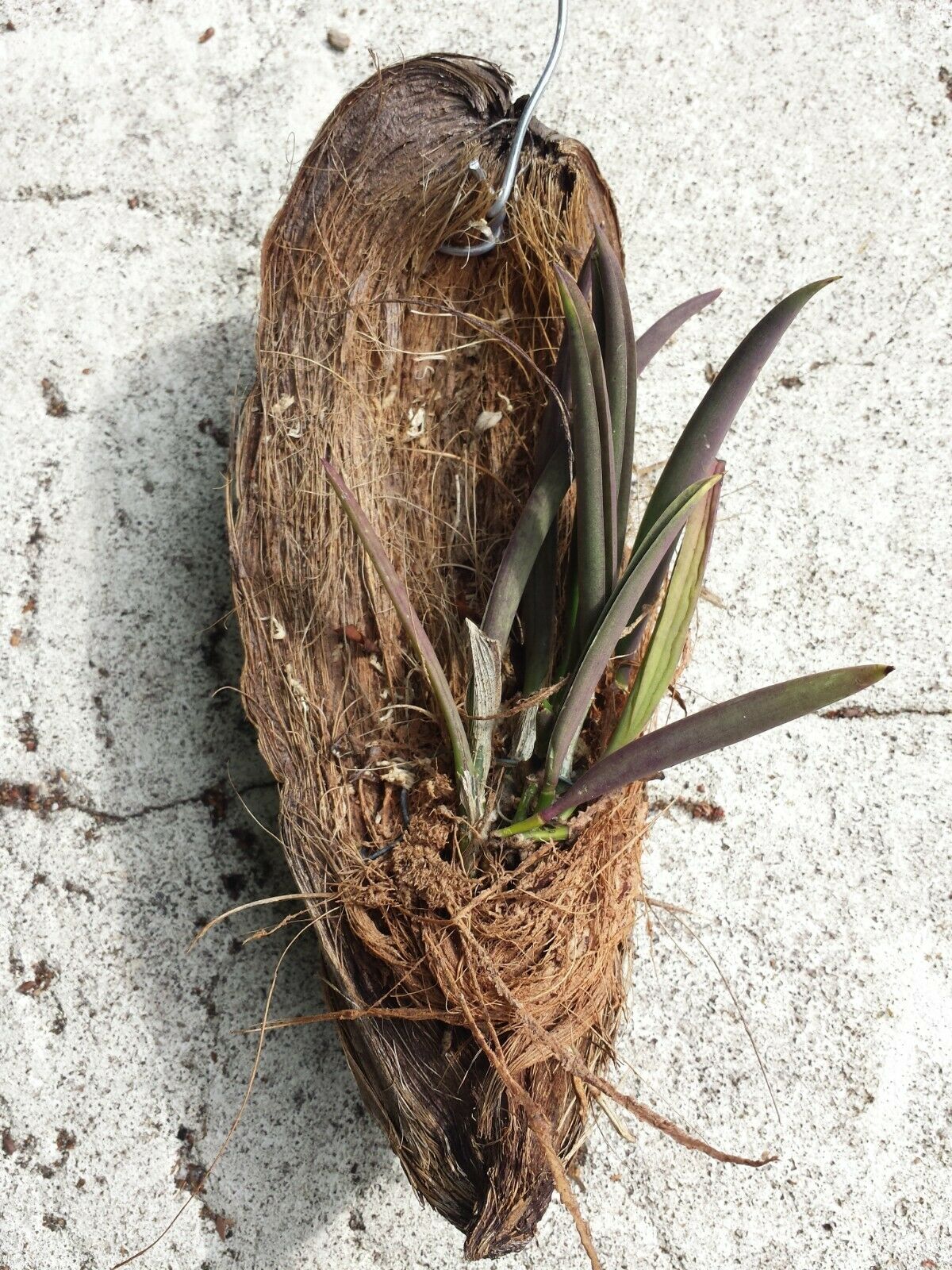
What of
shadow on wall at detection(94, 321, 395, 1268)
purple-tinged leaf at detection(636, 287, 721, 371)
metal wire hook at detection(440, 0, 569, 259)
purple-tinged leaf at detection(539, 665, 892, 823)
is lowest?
shadow on wall at detection(94, 321, 395, 1268)

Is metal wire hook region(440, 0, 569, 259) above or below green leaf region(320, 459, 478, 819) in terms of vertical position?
above

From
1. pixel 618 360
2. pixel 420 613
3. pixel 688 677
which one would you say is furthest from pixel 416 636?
pixel 688 677

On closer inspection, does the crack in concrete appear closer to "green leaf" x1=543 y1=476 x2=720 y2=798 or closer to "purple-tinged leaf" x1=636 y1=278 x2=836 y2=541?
"green leaf" x1=543 y1=476 x2=720 y2=798

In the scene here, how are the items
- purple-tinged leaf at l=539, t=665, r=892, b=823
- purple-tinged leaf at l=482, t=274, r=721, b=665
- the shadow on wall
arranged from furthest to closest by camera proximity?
the shadow on wall → purple-tinged leaf at l=482, t=274, r=721, b=665 → purple-tinged leaf at l=539, t=665, r=892, b=823

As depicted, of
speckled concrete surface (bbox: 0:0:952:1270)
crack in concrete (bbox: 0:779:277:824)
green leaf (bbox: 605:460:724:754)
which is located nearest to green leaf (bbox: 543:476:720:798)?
green leaf (bbox: 605:460:724:754)

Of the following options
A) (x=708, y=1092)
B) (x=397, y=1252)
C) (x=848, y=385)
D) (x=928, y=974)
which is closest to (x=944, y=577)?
(x=848, y=385)

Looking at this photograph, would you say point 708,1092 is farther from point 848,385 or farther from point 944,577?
point 848,385
